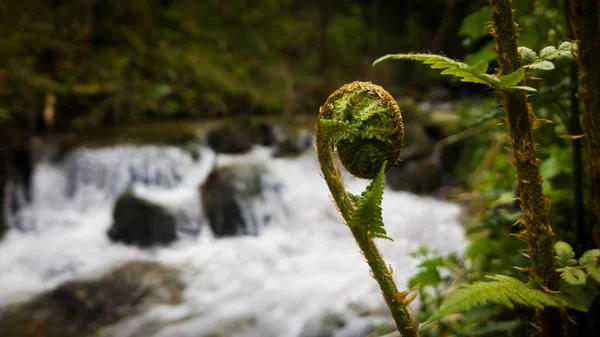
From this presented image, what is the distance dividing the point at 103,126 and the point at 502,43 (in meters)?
8.28

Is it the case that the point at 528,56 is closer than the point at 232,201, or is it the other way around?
the point at 528,56

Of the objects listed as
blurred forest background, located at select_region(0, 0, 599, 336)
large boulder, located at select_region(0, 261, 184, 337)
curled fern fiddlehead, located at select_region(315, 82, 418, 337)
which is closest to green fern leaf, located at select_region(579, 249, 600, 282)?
curled fern fiddlehead, located at select_region(315, 82, 418, 337)

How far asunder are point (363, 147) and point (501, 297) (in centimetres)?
32

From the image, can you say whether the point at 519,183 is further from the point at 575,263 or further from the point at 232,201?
the point at 232,201

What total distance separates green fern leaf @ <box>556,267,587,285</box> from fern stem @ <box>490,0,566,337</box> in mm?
15

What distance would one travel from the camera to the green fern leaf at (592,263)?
80 cm

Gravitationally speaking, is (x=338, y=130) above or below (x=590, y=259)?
above

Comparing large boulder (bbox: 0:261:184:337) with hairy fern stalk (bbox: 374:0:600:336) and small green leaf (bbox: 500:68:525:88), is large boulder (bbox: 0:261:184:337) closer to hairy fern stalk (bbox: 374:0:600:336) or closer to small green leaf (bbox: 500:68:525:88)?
hairy fern stalk (bbox: 374:0:600:336)

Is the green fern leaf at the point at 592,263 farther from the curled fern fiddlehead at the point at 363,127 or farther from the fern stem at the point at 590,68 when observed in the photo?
the curled fern fiddlehead at the point at 363,127

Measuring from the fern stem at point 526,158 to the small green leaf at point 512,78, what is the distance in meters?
0.06

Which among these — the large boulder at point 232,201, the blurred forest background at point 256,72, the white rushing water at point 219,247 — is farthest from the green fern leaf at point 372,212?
the large boulder at point 232,201

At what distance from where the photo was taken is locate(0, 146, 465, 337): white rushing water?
3727 mm

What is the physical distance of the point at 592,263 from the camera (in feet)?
2.72

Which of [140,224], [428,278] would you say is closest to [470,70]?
[428,278]
